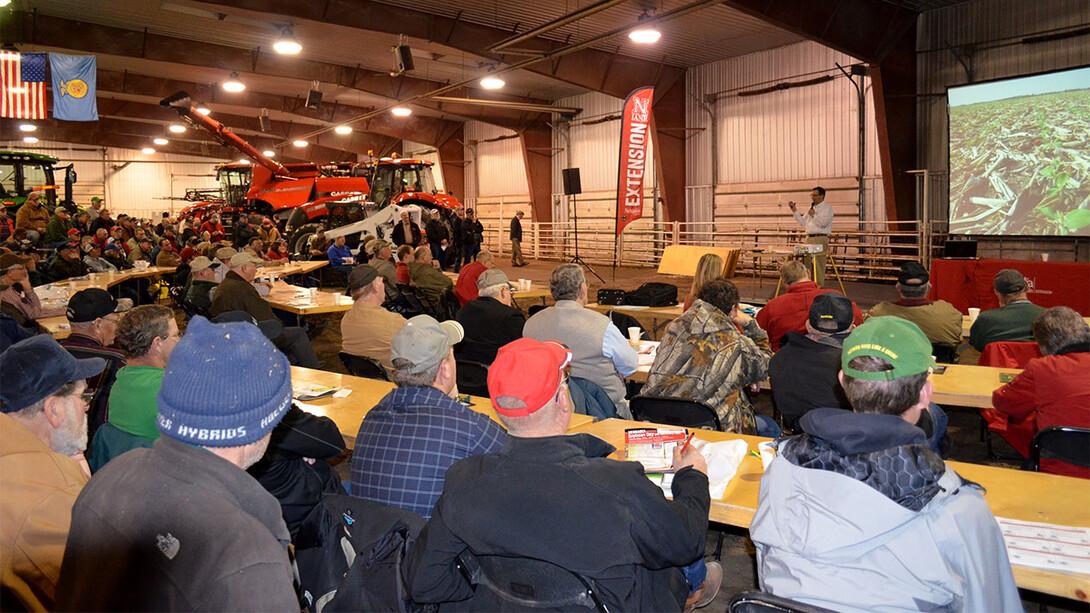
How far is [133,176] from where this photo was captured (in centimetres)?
3472

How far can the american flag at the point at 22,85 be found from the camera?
9242 mm

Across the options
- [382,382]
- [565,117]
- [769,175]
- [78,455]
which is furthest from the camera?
[565,117]

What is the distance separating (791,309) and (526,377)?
3687 millimetres

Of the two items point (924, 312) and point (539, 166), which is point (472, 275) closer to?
point (924, 312)

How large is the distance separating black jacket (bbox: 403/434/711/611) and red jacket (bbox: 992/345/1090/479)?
217 centimetres

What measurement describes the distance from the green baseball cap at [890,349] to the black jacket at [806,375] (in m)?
1.45

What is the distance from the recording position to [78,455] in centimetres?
242

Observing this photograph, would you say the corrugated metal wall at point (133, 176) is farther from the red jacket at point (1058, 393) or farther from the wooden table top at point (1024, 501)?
the wooden table top at point (1024, 501)

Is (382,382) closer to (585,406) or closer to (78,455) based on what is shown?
(585,406)

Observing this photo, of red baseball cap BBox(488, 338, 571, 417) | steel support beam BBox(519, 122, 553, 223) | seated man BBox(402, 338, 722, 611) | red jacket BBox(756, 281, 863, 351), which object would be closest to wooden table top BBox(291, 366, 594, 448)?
red baseball cap BBox(488, 338, 571, 417)

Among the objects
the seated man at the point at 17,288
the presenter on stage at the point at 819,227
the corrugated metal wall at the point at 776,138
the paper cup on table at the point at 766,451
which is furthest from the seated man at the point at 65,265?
the corrugated metal wall at the point at 776,138

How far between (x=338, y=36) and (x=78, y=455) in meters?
14.1

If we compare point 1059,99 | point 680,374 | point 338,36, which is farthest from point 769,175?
point 680,374

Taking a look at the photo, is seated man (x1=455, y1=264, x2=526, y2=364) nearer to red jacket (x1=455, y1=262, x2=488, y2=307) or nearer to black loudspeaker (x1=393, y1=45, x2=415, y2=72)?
red jacket (x1=455, y1=262, x2=488, y2=307)
